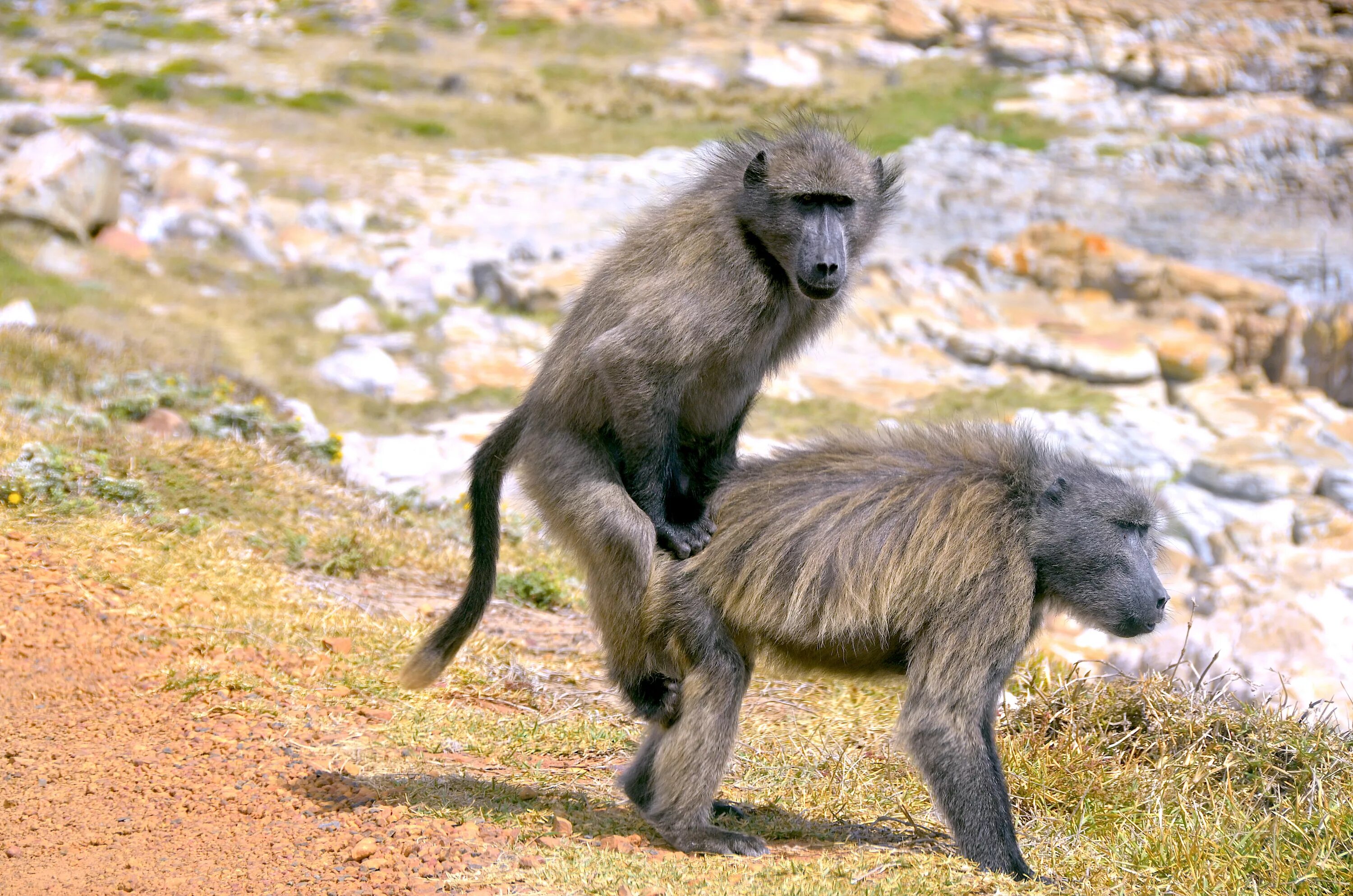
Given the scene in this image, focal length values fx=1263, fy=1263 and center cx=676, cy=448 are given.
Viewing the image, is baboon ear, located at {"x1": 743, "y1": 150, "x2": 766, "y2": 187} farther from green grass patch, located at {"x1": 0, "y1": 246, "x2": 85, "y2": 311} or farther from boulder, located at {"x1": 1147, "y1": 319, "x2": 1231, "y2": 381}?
boulder, located at {"x1": 1147, "y1": 319, "x2": 1231, "y2": 381}

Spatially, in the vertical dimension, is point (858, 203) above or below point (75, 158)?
above

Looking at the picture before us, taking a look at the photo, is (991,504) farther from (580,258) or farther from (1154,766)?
(580,258)

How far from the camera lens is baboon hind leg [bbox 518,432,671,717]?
4312 millimetres

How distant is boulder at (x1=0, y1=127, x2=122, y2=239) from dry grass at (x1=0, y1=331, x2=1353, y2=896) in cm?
1135

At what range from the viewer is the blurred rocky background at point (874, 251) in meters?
12.7

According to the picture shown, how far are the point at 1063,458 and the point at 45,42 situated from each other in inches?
1503

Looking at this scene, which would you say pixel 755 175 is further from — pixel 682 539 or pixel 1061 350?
pixel 1061 350

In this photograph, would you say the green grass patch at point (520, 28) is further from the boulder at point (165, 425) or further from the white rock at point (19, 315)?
the boulder at point (165, 425)

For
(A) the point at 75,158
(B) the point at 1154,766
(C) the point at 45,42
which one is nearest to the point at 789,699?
(B) the point at 1154,766

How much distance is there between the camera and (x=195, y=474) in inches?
276

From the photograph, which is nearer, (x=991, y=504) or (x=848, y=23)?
(x=991, y=504)

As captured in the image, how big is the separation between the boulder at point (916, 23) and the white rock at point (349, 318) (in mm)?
24105

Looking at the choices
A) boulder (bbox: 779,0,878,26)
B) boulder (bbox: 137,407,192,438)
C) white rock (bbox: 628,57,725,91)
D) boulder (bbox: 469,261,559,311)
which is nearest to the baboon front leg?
boulder (bbox: 137,407,192,438)

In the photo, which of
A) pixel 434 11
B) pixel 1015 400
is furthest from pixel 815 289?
pixel 434 11
